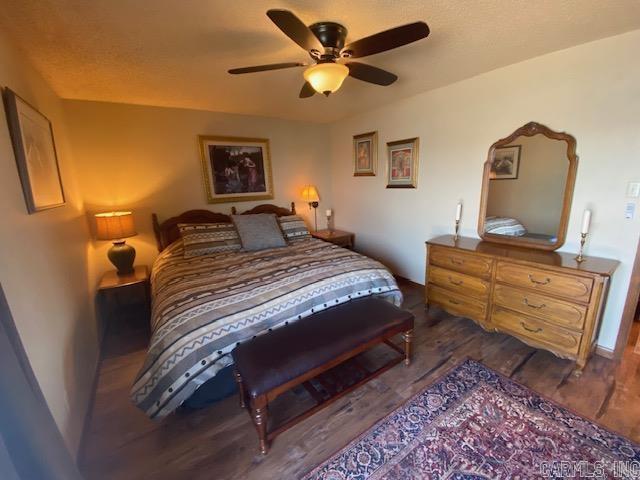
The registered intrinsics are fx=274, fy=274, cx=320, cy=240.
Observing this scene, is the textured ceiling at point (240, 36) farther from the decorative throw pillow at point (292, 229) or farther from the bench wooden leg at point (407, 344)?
the bench wooden leg at point (407, 344)

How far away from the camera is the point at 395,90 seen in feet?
9.11

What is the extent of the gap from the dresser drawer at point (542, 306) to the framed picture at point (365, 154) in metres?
2.10

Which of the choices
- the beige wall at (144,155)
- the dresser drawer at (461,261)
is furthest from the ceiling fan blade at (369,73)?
the beige wall at (144,155)

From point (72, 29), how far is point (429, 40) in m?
2.09

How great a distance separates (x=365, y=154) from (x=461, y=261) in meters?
1.96

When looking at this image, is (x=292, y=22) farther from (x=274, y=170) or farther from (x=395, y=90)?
(x=274, y=170)

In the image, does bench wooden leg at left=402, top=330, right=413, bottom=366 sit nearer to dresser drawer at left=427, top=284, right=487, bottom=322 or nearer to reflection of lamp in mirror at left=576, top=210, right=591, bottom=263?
dresser drawer at left=427, top=284, right=487, bottom=322

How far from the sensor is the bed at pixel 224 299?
1.52m

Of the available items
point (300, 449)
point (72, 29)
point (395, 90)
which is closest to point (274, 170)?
point (395, 90)

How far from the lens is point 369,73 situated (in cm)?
179

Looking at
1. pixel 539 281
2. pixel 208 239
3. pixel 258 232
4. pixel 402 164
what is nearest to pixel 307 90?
pixel 258 232

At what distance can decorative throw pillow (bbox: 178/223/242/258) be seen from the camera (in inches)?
110

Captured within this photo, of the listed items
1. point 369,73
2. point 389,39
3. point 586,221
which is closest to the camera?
point 389,39

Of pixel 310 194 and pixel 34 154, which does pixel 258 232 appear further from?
pixel 34 154
